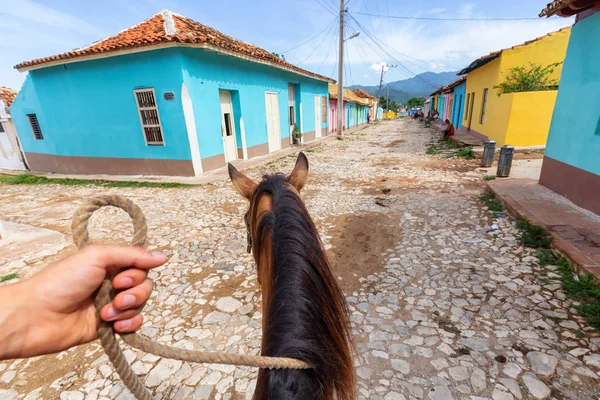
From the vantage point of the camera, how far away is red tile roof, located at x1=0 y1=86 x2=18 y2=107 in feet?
36.8

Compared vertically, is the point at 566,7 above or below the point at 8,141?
above

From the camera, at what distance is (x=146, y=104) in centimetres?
855

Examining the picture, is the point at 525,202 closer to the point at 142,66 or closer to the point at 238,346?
the point at 238,346

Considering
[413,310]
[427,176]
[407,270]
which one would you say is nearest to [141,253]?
[413,310]

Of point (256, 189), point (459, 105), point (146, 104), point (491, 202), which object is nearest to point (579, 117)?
point (491, 202)

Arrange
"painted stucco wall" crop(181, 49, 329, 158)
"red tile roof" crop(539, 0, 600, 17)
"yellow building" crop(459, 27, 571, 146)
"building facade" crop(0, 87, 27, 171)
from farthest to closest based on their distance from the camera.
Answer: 1. "building facade" crop(0, 87, 27, 171)
2. "yellow building" crop(459, 27, 571, 146)
3. "painted stucco wall" crop(181, 49, 329, 158)
4. "red tile roof" crop(539, 0, 600, 17)

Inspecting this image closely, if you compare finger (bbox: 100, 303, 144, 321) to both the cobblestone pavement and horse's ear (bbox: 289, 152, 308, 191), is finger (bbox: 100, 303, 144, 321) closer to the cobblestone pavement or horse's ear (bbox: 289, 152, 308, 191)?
horse's ear (bbox: 289, 152, 308, 191)

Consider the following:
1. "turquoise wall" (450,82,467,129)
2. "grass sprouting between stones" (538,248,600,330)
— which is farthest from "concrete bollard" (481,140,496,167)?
"turquoise wall" (450,82,467,129)

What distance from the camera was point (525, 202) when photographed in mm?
4844

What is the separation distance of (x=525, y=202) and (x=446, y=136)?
11.4 meters

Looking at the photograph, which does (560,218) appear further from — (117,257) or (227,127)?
(227,127)

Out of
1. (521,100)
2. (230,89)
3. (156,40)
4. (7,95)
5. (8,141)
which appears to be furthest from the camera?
(7,95)

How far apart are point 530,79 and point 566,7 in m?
5.81

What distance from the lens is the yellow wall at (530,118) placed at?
8609 mm
